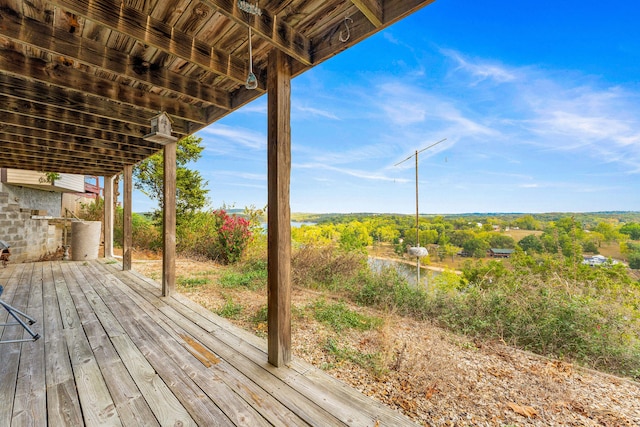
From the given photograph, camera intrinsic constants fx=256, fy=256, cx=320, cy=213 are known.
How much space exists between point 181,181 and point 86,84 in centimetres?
554

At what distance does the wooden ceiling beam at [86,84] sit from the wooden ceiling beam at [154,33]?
3.63ft

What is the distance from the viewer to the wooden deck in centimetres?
126

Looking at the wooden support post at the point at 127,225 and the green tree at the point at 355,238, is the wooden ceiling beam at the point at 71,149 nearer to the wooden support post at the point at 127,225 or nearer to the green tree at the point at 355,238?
the wooden support post at the point at 127,225

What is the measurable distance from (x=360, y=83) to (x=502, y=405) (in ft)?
35.7

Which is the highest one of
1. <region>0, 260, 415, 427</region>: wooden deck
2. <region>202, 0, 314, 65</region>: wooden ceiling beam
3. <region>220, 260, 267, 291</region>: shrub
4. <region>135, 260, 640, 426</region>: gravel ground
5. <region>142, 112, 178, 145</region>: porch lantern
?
<region>202, 0, 314, 65</region>: wooden ceiling beam

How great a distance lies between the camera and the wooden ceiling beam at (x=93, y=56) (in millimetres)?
1571

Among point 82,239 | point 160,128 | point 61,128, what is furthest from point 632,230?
point 82,239

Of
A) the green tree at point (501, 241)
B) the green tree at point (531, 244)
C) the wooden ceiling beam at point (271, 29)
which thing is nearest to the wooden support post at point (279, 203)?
the wooden ceiling beam at point (271, 29)

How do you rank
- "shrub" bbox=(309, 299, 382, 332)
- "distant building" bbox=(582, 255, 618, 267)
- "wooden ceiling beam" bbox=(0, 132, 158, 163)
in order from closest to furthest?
"shrub" bbox=(309, 299, 382, 332) → "distant building" bbox=(582, 255, 618, 267) → "wooden ceiling beam" bbox=(0, 132, 158, 163)

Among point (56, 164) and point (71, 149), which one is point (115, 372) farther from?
point (56, 164)

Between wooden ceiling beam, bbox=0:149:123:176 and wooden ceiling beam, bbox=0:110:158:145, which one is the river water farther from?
wooden ceiling beam, bbox=0:149:123:176

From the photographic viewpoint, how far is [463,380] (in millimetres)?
1861

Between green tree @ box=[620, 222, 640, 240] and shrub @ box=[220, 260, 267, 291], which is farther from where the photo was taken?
shrub @ box=[220, 260, 267, 291]

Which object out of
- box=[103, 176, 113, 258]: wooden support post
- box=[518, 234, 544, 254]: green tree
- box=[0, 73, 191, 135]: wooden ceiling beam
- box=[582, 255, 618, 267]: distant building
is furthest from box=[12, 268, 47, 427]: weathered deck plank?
box=[582, 255, 618, 267]: distant building
